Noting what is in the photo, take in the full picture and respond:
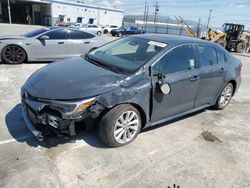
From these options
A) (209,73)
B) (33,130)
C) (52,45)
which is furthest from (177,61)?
(52,45)

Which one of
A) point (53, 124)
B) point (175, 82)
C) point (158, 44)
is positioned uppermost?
point (158, 44)

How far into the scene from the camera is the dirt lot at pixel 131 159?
2.73 metres

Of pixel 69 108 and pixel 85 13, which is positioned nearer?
pixel 69 108

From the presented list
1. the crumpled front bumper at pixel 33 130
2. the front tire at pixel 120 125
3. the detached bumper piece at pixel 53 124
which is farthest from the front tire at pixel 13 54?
the front tire at pixel 120 125

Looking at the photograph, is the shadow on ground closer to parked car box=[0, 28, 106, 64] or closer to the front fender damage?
the front fender damage

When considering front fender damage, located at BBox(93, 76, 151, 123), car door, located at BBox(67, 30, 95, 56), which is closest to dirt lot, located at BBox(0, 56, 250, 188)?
front fender damage, located at BBox(93, 76, 151, 123)

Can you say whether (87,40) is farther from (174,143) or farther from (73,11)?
(73,11)

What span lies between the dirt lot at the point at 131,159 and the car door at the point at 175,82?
1.42ft

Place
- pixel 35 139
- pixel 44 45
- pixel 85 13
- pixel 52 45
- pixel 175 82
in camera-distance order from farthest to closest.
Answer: pixel 85 13
pixel 52 45
pixel 44 45
pixel 175 82
pixel 35 139

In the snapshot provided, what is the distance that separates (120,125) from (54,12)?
46.7 meters

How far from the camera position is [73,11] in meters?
47.9

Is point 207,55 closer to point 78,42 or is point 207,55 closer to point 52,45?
point 78,42

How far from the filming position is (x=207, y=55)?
433 centimetres

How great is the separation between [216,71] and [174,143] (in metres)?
1.70
